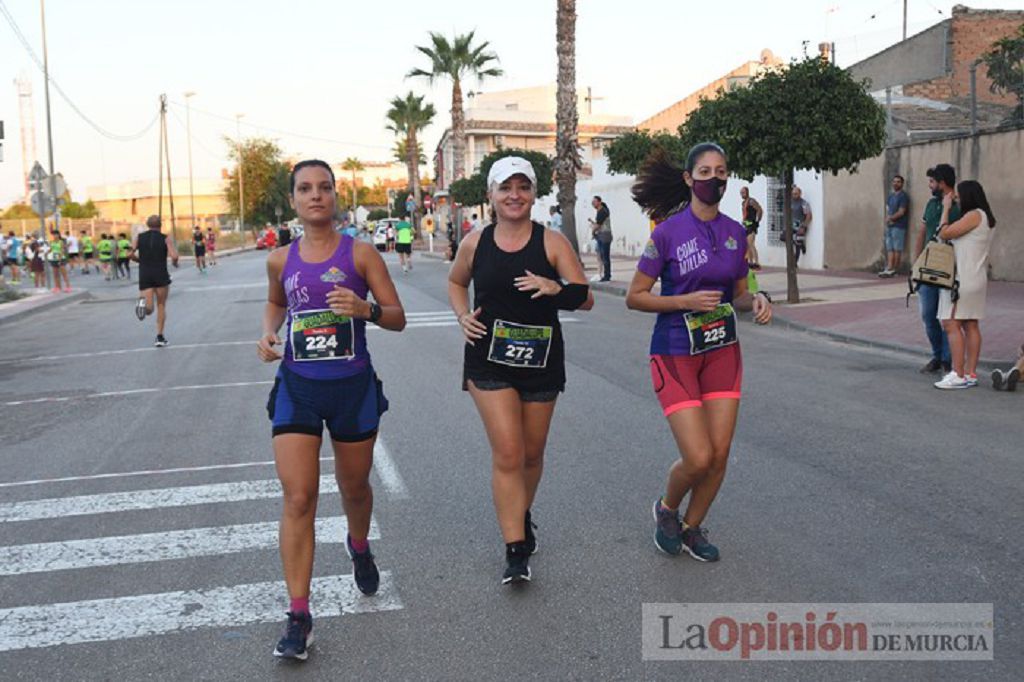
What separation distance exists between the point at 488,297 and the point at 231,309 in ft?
54.7

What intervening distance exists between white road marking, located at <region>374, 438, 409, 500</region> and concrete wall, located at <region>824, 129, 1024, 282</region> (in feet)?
47.1

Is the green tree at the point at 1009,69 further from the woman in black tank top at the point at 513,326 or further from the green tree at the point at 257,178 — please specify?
the green tree at the point at 257,178

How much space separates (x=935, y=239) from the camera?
940 cm

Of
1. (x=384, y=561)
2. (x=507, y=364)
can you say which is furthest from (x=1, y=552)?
(x=507, y=364)

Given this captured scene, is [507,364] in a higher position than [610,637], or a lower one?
higher

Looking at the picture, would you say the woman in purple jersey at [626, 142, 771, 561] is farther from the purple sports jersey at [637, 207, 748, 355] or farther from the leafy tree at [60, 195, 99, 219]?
the leafy tree at [60, 195, 99, 219]

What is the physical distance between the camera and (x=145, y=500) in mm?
6457

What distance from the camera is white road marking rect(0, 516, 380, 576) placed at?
528cm

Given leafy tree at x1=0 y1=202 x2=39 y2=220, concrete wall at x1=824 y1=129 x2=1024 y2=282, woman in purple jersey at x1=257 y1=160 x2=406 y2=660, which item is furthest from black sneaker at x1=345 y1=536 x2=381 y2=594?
leafy tree at x1=0 y1=202 x2=39 y2=220

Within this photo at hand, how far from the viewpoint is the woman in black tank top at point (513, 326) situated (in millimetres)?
4668

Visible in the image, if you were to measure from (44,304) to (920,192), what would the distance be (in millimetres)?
18774

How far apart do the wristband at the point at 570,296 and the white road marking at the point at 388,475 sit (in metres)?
2.09

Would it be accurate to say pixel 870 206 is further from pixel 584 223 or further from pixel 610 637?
pixel 584 223

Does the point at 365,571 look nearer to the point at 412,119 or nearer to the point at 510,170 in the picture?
the point at 510,170
